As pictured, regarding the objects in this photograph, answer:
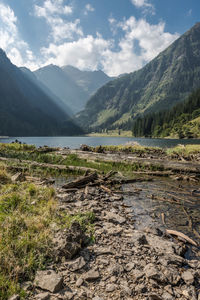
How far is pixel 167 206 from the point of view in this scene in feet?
33.7

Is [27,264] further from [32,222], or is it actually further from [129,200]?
[129,200]

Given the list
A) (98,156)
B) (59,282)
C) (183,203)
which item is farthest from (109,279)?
(98,156)

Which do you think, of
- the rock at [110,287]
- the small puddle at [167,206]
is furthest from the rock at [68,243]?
the small puddle at [167,206]

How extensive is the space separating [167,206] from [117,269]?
680 cm

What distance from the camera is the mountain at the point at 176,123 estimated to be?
124100 millimetres

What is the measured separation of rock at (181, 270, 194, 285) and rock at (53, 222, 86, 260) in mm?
3011

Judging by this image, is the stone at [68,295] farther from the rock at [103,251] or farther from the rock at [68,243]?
the rock at [103,251]

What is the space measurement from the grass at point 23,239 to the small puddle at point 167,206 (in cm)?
335

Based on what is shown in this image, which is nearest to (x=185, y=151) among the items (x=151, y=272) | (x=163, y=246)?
(x=163, y=246)

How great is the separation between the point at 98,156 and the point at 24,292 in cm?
2263

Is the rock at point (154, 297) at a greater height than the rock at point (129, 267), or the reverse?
the rock at point (154, 297)

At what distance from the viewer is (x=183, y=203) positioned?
1080 cm

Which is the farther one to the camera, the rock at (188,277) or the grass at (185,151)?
the grass at (185,151)

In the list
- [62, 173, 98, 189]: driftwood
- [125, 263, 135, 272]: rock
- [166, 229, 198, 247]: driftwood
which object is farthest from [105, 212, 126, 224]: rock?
[62, 173, 98, 189]: driftwood
